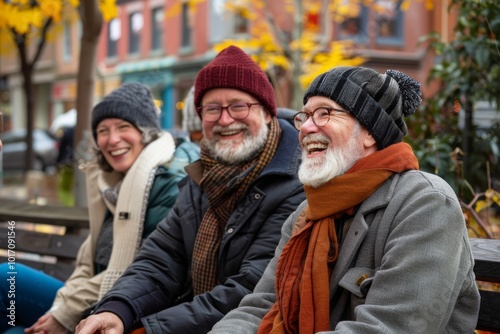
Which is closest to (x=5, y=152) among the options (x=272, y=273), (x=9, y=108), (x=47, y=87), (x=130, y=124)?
(x=47, y=87)

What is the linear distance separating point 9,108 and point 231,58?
4076 cm

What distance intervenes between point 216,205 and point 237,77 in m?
0.61

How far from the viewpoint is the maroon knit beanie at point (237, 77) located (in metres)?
3.44

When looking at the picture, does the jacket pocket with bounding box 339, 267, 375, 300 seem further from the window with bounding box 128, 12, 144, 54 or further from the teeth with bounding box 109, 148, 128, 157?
the window with bounding box 128, 12, 144, 54

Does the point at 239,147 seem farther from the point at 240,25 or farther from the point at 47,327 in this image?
the point at 240,25

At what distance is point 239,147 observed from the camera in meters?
3.36

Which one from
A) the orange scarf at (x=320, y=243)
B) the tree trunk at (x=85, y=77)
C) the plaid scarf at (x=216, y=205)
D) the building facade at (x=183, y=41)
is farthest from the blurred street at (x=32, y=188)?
the orange scarf at (x=320, y=243)

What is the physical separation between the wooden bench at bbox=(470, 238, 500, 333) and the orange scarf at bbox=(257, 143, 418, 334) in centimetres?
43

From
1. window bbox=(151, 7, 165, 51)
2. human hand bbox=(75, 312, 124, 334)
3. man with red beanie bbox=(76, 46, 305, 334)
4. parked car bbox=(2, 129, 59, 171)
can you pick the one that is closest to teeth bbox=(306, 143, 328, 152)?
man with red beanie bbox=(76, 46, 305, 334)

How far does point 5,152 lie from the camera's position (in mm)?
25172

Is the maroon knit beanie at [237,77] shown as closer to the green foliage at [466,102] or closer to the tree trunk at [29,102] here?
the green foliage at [466,102]

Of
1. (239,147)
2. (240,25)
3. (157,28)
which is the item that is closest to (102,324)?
(239,147)

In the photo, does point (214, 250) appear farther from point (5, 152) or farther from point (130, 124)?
point (5, 152)

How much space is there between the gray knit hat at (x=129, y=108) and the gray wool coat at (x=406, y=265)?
6.77 feet
